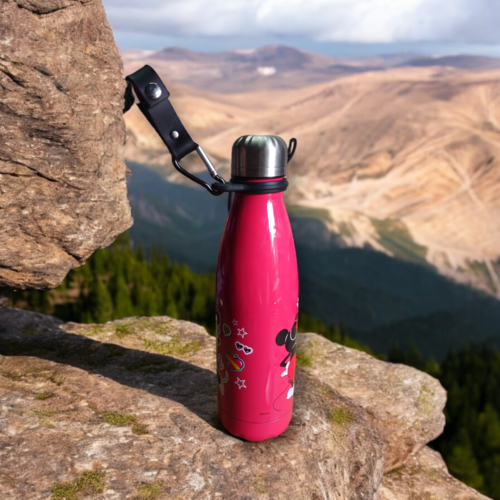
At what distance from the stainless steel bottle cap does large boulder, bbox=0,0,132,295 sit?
1.14 metres

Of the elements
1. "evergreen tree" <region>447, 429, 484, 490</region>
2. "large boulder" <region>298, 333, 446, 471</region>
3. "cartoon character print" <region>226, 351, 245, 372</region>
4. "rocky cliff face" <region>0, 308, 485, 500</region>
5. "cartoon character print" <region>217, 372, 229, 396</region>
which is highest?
"cartoon character print" <region>226, 351, 245, 372</region>

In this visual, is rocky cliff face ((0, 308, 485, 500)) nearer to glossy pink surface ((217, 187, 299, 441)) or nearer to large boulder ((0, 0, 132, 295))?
glossy pink surface ((217, 187, 299, 441))

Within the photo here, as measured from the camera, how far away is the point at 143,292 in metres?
19.1

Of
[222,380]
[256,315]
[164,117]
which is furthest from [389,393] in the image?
[164,117]

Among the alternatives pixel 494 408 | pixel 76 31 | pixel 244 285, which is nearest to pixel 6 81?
pixel 76 31

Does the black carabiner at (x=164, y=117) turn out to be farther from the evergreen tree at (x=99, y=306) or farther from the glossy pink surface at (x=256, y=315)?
the evergreen tree at (x=99, y=306)

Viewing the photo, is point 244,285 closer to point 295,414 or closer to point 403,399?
point 295,414

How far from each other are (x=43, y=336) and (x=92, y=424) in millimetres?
1817

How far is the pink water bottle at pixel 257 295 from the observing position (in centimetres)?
285

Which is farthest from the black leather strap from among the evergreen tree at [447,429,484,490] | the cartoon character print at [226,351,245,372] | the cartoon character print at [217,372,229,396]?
the evergreen tree at [447,429,484,490]

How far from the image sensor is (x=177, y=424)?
3354 mm

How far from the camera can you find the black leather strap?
3.22m

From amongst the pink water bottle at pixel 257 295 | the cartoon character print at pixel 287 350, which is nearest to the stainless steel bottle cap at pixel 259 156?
the pink water bottle at pixel 257 295

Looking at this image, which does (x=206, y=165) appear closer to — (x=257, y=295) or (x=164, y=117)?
(x=164, y=117)
